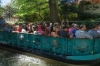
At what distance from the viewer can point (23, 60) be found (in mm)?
10133

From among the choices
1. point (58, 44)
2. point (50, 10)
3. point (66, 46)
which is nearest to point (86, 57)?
point (66, 46)

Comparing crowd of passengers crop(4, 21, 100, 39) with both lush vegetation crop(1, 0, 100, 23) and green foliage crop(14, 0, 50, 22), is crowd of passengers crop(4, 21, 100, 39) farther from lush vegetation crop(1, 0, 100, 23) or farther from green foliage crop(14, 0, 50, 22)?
lush vegetation crop(1, 0, 100, 23)

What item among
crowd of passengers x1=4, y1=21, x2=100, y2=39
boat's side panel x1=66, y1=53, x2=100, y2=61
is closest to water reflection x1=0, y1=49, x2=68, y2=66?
boat's side panel x1=66, y1=53, x2=100, y2=61

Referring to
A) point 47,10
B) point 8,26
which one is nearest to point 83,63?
point 8,26

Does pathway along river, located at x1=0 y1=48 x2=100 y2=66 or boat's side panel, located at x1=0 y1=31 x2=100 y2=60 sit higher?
boat's side panel, located at x1=0 y1=31 x2=100 y2=60

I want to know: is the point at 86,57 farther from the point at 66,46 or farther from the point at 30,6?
the point at 30,6

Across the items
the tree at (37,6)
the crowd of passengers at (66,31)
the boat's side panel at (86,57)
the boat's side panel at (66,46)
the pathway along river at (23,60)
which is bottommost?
the pathway along river at (23,60)

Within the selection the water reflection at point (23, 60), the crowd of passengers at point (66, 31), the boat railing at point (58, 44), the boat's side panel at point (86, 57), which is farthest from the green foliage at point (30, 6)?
the boat's side panel at point (86, 57)

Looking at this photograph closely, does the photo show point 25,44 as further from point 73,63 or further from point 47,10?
point 47,10

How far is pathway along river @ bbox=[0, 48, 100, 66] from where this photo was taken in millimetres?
9469

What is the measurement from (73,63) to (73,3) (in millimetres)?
13111

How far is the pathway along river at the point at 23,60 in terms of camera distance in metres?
9.47

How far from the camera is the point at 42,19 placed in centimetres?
2150

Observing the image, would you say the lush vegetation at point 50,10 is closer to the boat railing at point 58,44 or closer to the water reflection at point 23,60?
the boat railing at point 58,44
